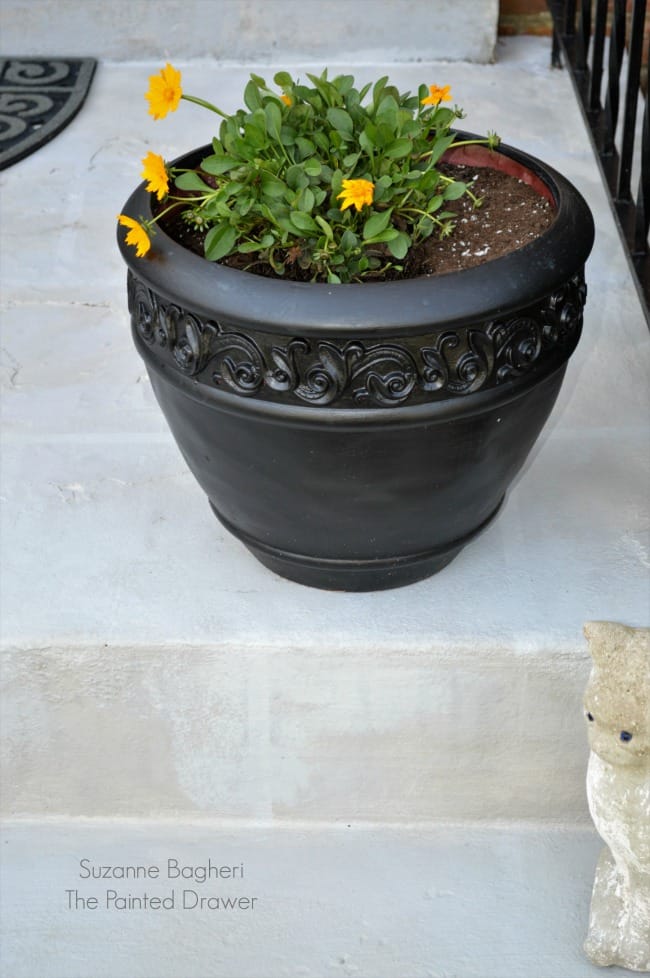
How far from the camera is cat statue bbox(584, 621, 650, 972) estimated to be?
1316 mm

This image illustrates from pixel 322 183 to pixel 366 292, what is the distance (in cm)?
21

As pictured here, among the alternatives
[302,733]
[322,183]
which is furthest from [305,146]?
[302,733]

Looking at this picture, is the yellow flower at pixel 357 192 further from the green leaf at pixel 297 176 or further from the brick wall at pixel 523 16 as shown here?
the brick wall at pixel 523 16

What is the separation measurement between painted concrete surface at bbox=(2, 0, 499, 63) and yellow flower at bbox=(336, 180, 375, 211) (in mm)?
1882

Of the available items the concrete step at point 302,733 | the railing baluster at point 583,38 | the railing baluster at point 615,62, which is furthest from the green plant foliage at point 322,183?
the railing baluster at point 583,38

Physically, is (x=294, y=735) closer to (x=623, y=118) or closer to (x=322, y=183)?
(x=322, y=183)

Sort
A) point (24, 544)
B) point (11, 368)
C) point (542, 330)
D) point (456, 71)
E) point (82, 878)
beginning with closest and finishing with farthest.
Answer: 1. point (542, 330)
2. point (82, 878)
3. point (24, 544)
4. point (11, 368)
5. point (456, 71)

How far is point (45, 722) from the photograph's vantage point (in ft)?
5.10

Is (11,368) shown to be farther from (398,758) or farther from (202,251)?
(398,758)

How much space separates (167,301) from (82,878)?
77 cm

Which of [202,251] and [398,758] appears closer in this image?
[202,251]

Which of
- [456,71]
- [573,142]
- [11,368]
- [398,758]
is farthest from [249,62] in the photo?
[398,758]

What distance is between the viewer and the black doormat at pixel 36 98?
2691 millimetres

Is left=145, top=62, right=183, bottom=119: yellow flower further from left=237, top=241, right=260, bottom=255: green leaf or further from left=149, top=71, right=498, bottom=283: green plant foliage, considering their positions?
left=237, top=241, right=260, bottom=255: green leaf
